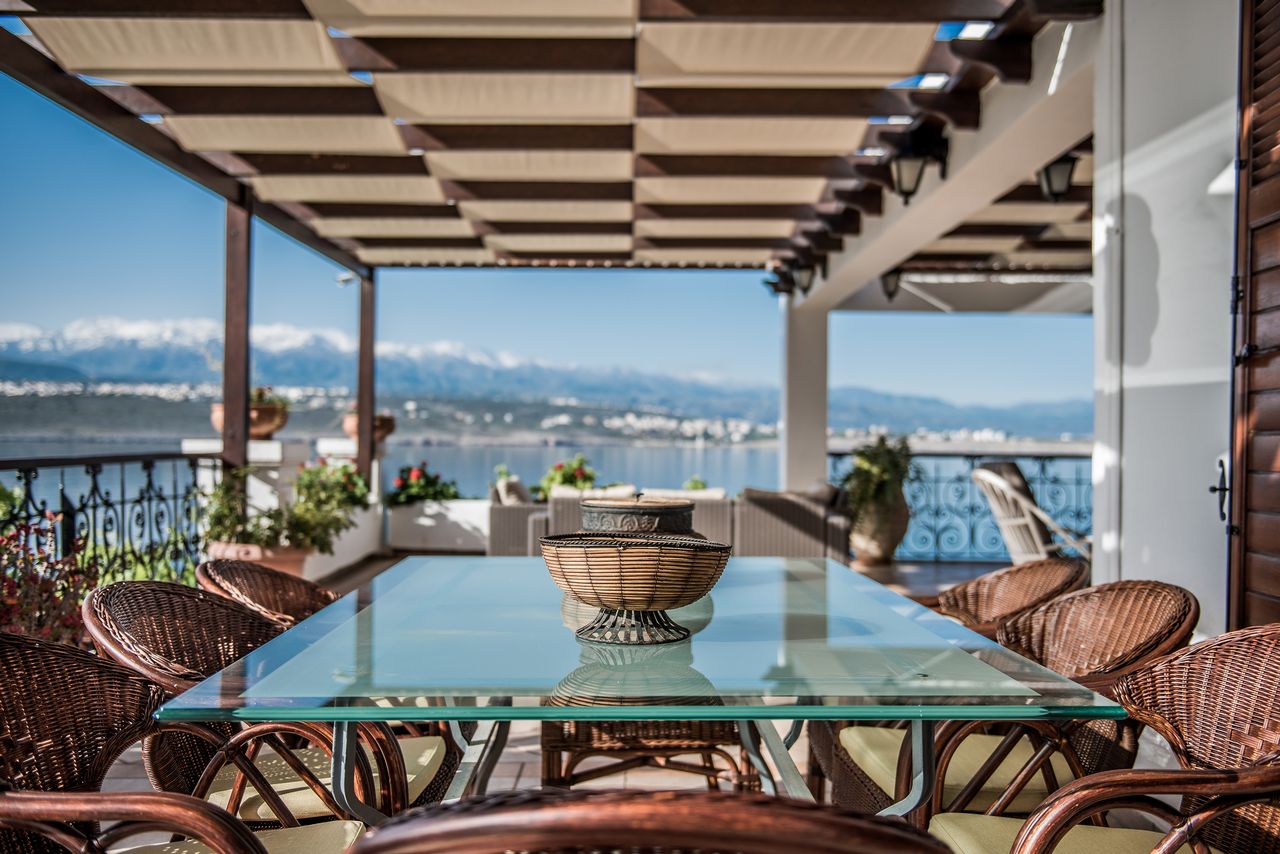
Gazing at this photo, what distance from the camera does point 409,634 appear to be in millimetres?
1954

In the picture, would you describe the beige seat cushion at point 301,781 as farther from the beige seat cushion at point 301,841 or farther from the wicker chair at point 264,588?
the wicker chair at point 264,588

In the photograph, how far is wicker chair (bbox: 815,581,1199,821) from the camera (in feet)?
6.17

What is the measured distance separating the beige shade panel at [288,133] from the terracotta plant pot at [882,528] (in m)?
4.85

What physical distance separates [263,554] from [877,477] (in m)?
4.87

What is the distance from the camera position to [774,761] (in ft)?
6.28

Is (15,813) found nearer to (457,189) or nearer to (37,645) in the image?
(37,645)

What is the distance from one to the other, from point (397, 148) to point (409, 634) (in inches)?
148

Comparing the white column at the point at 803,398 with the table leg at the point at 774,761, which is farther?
the white column at the point at 803,398

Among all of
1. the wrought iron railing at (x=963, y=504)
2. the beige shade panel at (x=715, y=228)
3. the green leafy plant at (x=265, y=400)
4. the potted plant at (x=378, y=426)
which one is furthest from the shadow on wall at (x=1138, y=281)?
the potted plant at (x=378, y=426)

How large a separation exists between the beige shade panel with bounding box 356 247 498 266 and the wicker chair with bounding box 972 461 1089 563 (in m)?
4.54

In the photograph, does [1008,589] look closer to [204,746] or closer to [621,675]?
[621,675]

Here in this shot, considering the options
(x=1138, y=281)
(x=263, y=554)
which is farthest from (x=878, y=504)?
(x=1138, y=281)

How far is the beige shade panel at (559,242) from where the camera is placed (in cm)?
754

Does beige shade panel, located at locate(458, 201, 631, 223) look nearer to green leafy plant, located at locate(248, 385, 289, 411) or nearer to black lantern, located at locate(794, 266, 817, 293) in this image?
green leafy plant, located at locate(248, 385, 289, 411)
